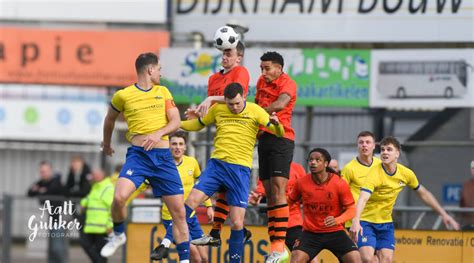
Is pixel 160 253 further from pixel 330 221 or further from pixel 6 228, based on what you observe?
pixel 6 228

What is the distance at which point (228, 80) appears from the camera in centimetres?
1441

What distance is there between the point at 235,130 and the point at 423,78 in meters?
7.82

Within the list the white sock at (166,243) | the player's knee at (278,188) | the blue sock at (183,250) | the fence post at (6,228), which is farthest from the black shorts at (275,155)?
the fence post at (6,228)

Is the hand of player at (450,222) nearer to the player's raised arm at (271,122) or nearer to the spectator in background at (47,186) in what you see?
the player's raised arm at (271,122)

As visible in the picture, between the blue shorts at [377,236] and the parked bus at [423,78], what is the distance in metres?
5.46

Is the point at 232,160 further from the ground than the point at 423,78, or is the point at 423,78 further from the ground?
the point at 423,78

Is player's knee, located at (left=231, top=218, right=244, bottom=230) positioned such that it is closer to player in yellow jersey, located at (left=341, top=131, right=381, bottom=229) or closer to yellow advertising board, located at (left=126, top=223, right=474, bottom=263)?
player in yellow jersey, located at (left=341, top=131, right=381, bottom=229)

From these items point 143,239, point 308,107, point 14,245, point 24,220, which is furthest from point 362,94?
point 14,245

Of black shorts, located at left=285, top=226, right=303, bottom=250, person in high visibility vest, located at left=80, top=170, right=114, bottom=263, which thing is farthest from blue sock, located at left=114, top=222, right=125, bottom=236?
person in high visibility vest, located at left=80, top=170, right=114, bottom=263

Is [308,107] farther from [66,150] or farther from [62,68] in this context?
[66,150]

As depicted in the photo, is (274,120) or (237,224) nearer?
(274,120)

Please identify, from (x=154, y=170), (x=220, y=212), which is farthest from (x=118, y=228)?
(x=220, y=212)

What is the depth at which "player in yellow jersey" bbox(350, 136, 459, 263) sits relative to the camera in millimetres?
15781

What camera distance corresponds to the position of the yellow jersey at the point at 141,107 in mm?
13664
